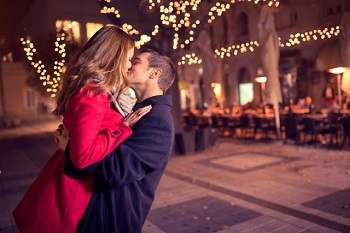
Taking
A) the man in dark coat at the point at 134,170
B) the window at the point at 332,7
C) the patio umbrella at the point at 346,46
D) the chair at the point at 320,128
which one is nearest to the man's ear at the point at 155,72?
the man in dark coat at the point at 134,170

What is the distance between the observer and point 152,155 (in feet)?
5.76

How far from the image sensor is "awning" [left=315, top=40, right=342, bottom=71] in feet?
54.7

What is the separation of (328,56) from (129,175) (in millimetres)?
17873

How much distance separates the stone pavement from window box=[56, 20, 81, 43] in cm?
282

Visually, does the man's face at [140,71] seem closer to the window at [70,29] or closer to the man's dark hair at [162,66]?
the man's dark hair at [162,66]

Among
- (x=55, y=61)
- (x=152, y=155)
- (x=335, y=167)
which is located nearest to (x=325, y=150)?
(x=335, y=167)

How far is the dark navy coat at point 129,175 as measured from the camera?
1.62 metres

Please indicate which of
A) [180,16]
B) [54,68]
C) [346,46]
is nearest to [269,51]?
[346,46]

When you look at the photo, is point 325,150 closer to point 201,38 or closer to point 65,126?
point 201,38

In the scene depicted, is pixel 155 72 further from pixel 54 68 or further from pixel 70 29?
pixel 70 29

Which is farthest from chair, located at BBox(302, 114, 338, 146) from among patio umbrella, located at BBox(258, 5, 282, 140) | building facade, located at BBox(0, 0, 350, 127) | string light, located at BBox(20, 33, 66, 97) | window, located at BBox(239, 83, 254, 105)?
window, located at BBox(239, 83, 254, 105)

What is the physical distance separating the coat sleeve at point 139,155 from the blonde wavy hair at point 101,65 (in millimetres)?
256

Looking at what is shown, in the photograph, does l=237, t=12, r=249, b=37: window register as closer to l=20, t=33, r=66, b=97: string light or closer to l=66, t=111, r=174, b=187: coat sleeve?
l=20, t=33, r=66, b=97: string light

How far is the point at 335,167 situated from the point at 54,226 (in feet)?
23.9
